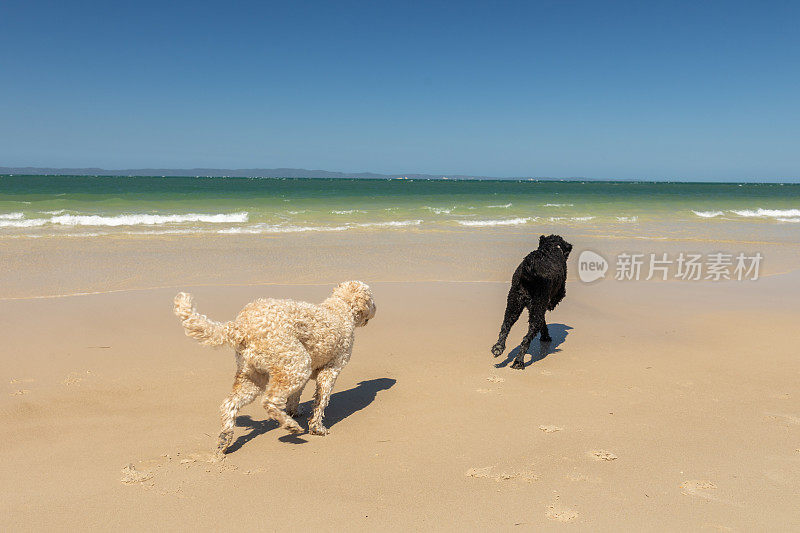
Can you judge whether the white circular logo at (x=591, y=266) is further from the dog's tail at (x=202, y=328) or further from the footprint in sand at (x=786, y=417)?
the dog's tail at (x=202, y=328)

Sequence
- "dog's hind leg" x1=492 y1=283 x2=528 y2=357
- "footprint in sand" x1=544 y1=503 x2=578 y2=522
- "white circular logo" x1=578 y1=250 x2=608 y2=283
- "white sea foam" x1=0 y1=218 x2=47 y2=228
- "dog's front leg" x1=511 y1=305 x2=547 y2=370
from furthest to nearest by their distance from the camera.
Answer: "white sea foam" x1=0 y1=218 x2=47 y2=228 → "white circular logo" x1=578 y1=250 x2=608 y2=283 → "dog's hind leg" x1=492 y1=283 x2=528 y2=357 → "dog's front leg" x1=511 y1=305 x2=547 y2=370 → "footprint in sand" x1=544 y1=503 x2=578 y2=522

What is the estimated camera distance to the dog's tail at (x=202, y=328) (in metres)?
3.57

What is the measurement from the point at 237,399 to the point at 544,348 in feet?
13.1

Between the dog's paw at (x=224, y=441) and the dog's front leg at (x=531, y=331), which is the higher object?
the dog's front leg at (x=531, y=331)

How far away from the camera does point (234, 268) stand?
36.8ft

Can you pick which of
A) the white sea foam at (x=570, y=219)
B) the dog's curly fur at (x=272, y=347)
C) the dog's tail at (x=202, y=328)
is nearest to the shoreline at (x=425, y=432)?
the dog's curly fur at (x=272, y=347)

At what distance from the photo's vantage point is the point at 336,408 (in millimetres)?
4773

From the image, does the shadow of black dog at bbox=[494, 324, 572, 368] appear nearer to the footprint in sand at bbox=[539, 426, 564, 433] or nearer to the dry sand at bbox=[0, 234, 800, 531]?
the dry sand at bbox=[0, 234, 800, 531]

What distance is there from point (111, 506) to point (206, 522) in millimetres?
636

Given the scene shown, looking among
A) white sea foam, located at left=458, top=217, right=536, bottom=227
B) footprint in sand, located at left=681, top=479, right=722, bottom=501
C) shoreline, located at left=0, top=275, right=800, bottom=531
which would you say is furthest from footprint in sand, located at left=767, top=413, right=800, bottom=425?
white sea foam, located at left=458, top=217, right=536, bottom=227

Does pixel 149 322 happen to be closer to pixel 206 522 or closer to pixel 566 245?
pixel 206 522

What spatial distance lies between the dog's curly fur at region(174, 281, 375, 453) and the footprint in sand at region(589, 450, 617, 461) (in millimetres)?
2037

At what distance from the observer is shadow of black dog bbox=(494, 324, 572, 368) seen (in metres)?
6.06

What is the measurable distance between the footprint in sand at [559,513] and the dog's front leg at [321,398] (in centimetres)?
183
